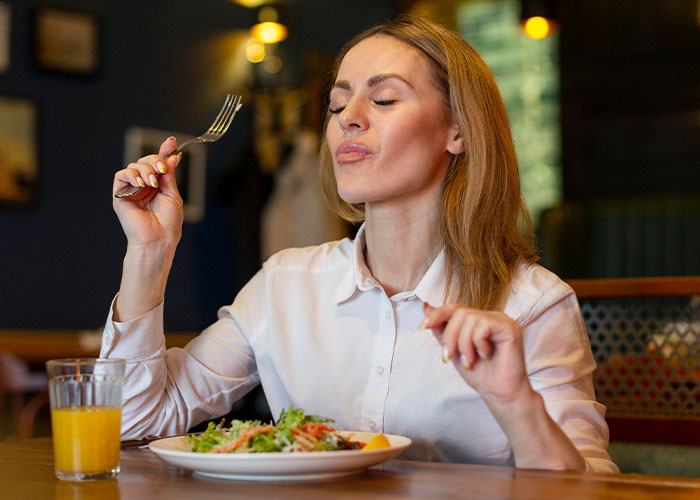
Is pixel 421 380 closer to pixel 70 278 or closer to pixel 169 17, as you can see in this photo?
pixel 70 278

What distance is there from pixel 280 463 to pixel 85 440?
0.26 m

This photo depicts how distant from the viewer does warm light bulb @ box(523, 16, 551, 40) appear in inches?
142

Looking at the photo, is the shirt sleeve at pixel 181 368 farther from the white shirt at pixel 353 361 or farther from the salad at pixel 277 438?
the salad at pixel 277 438

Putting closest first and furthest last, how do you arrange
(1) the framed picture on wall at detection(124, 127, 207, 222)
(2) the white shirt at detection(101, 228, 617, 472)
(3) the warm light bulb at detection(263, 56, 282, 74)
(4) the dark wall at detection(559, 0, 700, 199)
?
(2) the white shirt at detection(101, 228, 617, 472), (1) the framed picture on wall at detection(124, 127, 207, 222), (4) the dark wall at detection(559, 0, 700, 199), (3) the warm light bulb at detection(263, 56, 282, 74)

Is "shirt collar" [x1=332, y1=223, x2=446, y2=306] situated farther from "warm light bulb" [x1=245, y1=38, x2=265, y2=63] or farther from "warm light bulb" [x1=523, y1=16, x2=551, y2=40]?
"warm light bulb" [x1=245, y1=38, x2=265, y2=63]

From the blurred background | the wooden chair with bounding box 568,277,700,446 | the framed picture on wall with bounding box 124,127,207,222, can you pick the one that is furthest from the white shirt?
the framed picture on wall with bounding box 124,127,207,222

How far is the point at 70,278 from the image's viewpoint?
14.2 ft

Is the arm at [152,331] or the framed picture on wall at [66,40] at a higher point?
the framed picture on wall at [66,40]

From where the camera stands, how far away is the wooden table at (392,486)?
927 millimetres

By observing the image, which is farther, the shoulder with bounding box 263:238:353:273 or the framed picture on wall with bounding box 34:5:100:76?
the framed picture on wall with bounding box 34:5:100:76

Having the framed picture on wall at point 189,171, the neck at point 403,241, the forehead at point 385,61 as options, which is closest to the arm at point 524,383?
the neck at point 403,241

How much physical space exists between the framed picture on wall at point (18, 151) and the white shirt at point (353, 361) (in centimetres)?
278

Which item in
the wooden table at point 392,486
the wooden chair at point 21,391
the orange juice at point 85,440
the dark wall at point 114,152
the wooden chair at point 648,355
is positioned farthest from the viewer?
the dark wall at point 114,152

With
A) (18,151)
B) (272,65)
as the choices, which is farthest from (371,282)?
(272,65)
